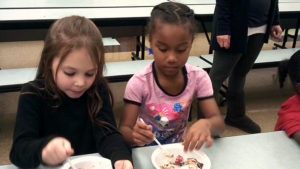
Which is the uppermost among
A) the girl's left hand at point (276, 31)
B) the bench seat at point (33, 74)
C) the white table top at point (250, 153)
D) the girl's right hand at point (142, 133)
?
the girl's left hand at point (276, 31)

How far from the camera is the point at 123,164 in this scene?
0.79m

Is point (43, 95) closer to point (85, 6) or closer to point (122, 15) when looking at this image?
point (122, 15)

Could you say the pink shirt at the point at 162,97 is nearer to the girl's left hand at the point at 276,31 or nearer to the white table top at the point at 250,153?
the white table top at the point at 250,153

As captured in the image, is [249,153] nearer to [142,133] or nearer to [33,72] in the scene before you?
[142,133]

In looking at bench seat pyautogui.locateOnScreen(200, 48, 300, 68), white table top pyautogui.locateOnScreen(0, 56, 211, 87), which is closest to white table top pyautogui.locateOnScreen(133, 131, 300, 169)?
white table top pyautogui.locateOnScreen(0, 56, 211, 87)

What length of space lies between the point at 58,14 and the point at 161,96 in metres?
1.63

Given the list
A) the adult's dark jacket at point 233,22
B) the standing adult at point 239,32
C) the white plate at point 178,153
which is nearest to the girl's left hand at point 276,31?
the standing adult at point 239,32

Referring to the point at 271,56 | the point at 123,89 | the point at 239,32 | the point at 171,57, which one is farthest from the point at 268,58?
the point at 171,57

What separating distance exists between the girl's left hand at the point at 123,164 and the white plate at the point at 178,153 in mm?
65

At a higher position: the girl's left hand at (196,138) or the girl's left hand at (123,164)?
the girl's left hand at (196,138)

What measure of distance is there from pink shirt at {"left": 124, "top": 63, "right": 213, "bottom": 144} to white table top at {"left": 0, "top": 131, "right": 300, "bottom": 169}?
20cm

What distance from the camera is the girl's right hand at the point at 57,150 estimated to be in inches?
26.4

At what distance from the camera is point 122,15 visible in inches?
95.7

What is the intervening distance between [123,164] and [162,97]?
35cm
